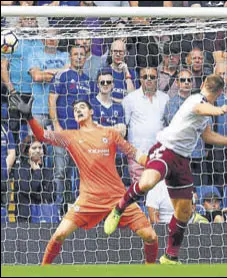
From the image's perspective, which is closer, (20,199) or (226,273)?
(226,273)

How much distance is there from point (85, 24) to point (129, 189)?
1375mm

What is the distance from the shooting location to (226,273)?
21.1 feet

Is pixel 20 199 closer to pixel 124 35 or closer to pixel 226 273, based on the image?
pixel 124 35

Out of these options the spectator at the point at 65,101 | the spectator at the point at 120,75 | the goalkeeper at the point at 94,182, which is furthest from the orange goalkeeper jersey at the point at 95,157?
the spectator at the point at 120,75

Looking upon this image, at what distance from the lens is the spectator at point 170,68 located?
8.72 meters

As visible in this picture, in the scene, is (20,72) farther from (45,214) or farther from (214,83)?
(214,83)

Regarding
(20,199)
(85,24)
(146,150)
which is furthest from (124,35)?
Answer: (20,199)

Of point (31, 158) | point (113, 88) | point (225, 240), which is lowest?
point (225, 240)

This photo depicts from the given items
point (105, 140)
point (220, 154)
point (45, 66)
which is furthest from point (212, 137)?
point (45, 66)

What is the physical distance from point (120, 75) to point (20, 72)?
2.68 feet

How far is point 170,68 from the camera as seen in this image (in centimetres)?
→ 884

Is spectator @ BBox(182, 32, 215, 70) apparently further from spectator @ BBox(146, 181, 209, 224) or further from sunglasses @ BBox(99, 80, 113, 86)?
spectator @ BBox(146, 181, 209, 224)

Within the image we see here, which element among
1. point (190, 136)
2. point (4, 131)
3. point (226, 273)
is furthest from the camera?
point (4, 131)

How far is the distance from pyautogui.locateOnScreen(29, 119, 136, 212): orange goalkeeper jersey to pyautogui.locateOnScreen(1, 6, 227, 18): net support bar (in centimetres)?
90
